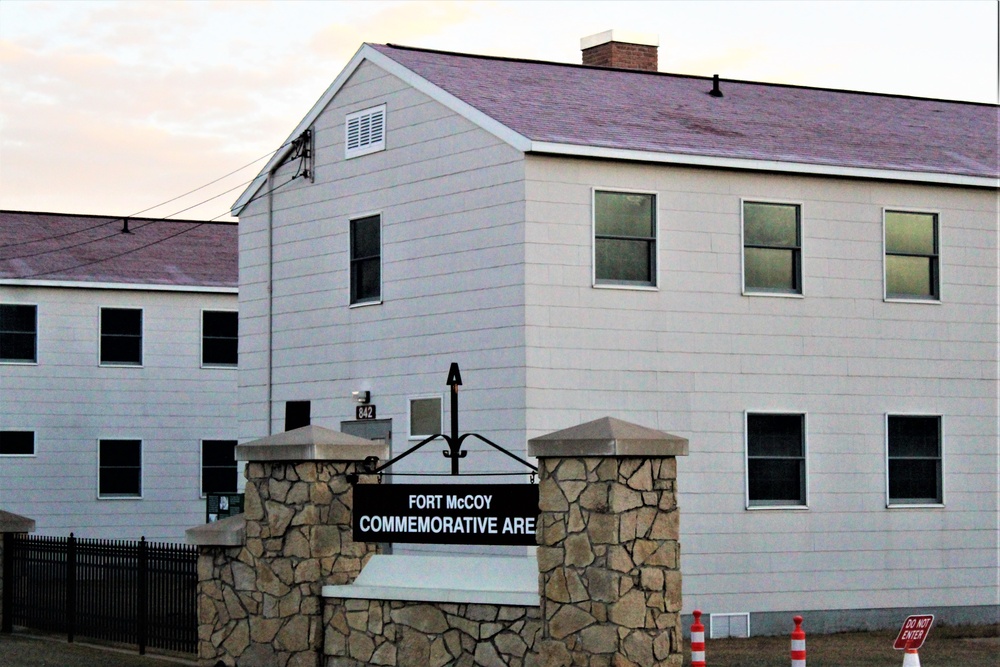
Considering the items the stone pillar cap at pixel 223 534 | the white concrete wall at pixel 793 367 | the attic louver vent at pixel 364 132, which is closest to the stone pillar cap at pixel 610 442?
the stone pillar cap at pixel 223 534

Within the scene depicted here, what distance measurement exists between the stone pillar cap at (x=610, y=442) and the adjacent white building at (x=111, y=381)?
2212 centimetres

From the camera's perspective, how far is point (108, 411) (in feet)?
115

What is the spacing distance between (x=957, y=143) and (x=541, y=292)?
8.17 m

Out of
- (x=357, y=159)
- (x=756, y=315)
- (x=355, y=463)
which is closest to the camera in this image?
(x=355, y=463)

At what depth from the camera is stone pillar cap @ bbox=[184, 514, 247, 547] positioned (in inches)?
672

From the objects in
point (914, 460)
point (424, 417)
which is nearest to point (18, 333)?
point (424, 417)

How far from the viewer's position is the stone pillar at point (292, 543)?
16469 millimetres

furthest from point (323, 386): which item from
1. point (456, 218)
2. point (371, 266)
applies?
point (456, 218)

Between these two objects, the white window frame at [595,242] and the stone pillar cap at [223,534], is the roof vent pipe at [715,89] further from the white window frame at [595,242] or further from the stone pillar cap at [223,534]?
the stone pillar cap at [223,534]

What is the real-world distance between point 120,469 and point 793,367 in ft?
59.4

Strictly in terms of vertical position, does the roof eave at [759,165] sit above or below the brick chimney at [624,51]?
below

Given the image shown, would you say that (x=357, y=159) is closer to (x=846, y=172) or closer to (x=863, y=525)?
(x=846, y=172)

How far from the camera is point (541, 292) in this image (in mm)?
20234

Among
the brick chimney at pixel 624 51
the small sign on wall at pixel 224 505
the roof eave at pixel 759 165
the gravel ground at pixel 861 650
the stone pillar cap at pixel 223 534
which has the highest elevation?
the brick chimney at pixel 624 51
